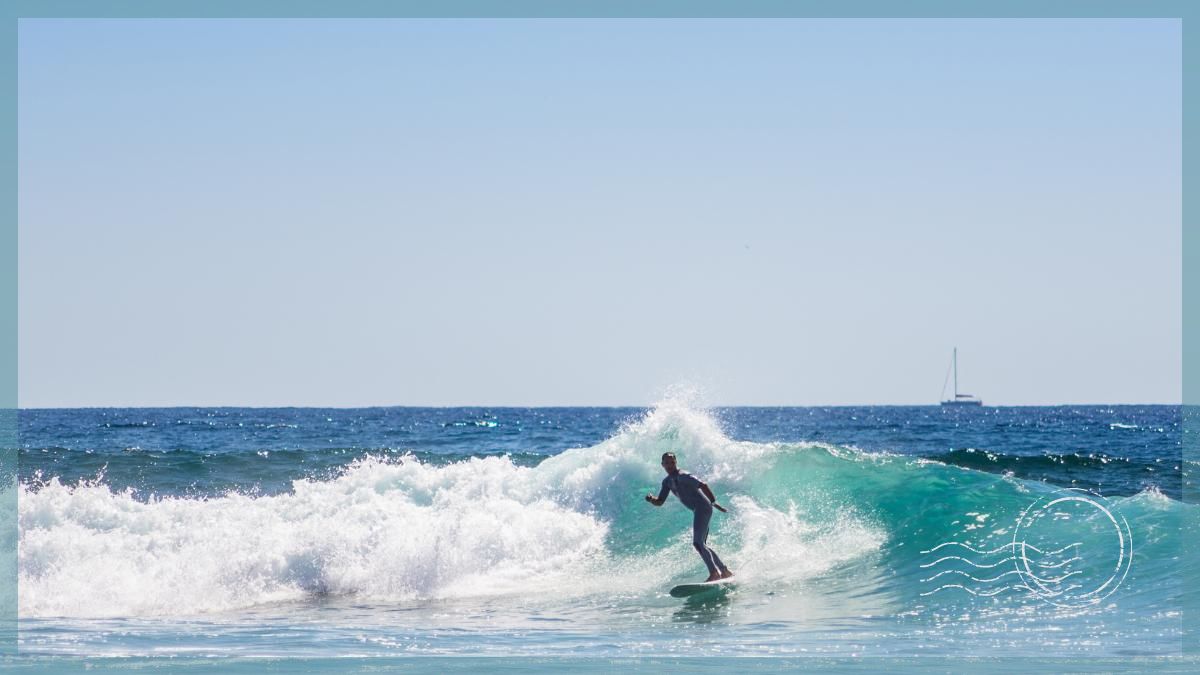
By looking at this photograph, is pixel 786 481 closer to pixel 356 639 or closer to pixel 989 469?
pixel 356 639

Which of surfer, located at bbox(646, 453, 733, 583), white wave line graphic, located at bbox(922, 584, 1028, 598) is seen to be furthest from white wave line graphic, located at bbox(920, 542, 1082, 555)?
surfer, located at bbox(646, 453, 733, 583)

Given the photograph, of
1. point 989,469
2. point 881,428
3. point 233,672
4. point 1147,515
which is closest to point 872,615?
point 1147,515

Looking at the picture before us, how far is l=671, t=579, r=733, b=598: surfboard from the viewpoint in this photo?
1538 centimetres

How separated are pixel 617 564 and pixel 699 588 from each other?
278 cm

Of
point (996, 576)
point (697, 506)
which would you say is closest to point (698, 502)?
point (697, 506)

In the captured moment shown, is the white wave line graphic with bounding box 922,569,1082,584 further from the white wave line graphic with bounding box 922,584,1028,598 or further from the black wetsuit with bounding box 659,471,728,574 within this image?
the black wetsuit with bounding box 659,471,728,574

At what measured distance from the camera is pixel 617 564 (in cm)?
1802

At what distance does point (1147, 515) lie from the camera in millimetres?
17172

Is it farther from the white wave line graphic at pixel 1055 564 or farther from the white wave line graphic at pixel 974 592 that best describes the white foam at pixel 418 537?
the white wave line graphic at pixel 1055 564

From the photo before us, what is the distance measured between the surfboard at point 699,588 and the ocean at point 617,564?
0.12m

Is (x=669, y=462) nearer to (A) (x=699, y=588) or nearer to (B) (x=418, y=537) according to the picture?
(A) (x=699, y=588)

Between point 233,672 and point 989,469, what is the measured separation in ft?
89.6

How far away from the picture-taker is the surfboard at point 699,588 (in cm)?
1538

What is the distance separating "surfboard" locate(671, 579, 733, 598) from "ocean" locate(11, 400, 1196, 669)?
12cm
